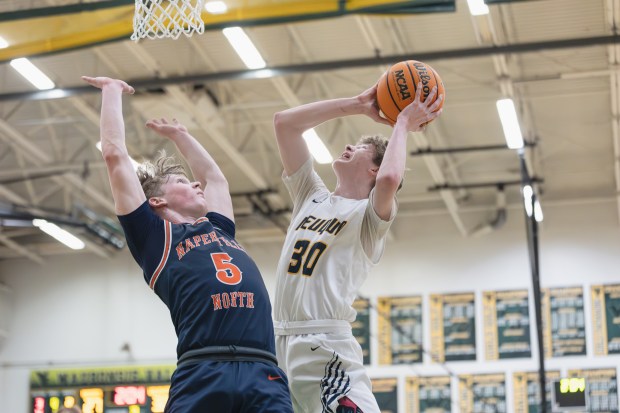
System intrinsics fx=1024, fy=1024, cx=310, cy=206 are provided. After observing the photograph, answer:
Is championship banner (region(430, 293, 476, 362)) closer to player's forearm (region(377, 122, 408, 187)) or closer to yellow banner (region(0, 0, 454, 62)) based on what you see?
yellow banner (region(0, 0, 454, 62))

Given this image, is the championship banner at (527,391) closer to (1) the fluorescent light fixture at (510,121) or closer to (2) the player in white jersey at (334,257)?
(1) the fluorescent light fixture at (510,121)

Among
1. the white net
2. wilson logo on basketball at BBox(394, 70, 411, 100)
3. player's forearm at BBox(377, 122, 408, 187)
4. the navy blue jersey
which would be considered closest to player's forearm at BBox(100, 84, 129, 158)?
the navy blue jersey

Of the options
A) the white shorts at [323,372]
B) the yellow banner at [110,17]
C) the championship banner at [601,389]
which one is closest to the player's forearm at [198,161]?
the white shorts at [323,372]

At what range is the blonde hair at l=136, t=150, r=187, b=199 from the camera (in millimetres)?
4629

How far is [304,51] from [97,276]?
29.9 feet

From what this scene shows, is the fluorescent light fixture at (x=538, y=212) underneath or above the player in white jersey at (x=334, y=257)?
above

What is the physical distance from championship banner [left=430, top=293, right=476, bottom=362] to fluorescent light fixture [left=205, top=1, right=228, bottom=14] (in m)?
10.9

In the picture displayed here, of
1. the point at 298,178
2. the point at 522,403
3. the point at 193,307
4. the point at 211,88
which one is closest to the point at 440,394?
the point at 522,403

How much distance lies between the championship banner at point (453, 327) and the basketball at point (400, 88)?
1449 cm

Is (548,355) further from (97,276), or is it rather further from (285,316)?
(285,316)

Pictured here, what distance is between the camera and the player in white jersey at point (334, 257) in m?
4.90

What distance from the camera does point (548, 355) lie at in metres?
18.8

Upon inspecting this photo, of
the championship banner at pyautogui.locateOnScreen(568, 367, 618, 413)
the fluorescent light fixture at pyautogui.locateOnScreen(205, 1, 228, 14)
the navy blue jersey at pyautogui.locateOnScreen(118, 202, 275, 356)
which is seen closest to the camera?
the navy blue jersey at pyautogui.locateOnScreen(118, 202, 275, 356)

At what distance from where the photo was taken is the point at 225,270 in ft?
13.9
